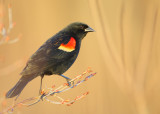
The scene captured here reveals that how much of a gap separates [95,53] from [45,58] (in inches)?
97.0

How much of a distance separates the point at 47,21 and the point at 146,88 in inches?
132

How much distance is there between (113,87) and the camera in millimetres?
5102

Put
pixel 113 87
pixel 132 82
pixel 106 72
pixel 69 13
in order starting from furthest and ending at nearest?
pixel 69 13
pixel 113 87
pixel 106 72
pixel 132 82

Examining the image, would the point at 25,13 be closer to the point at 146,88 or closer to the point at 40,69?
the point at 40,69

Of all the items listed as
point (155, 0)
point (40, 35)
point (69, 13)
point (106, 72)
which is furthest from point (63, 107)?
point (155, 0)

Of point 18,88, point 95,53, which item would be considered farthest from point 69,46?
point 95,53

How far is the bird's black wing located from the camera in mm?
2599

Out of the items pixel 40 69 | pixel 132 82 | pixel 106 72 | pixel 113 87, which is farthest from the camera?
pixel 113 87

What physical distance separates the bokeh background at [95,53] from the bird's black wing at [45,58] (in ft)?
0.41

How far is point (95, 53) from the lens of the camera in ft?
16.7

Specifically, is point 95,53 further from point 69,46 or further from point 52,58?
point 52,58

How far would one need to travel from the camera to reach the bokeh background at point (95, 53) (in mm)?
2428

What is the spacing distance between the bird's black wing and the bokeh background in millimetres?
126

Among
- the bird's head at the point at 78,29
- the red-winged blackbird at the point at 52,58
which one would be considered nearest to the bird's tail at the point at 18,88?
the red-winged blackbird at the point at 52,58
